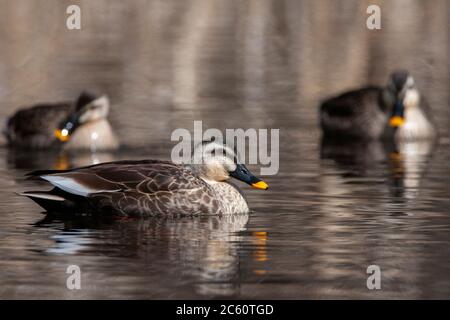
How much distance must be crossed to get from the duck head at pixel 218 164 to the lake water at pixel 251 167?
0.44 m

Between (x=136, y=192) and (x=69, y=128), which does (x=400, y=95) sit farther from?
(x=136, y=192)

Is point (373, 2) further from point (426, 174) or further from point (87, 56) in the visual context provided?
point (426, 174)

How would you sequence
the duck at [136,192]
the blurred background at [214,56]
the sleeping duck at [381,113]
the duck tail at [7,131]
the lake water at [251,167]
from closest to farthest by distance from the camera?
the lake water at [251,167] < the duck at [136,192] < the duck tail at [7,131] < the sleeping duck at [381,113] < the blurred background at [214,56]

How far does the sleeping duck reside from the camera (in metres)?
22.4

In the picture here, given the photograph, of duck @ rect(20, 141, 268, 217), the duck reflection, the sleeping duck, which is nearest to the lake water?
the duck reflection

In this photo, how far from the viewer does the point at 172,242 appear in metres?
12.7

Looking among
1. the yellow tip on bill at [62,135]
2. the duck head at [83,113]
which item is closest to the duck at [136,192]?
the yellow tip on bill at [62,135]

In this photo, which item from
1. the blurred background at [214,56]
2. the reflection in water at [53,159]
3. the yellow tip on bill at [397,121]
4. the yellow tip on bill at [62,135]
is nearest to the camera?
the reflection in water at [53,159]

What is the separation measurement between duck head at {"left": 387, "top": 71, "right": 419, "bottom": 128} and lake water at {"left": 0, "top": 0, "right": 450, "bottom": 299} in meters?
0.52

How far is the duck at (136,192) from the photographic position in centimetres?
1386

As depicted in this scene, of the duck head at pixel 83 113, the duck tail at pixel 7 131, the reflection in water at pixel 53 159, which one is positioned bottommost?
the reflection in water at pixel 53 159

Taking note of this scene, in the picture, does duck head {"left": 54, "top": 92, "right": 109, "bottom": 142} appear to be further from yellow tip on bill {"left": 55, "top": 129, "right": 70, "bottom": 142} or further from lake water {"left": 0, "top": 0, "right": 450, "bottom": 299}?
lake water {"left": 0, "top": 0, "right": 450, "bottom": 299}

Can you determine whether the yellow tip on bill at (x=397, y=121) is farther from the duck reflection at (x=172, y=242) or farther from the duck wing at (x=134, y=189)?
the duck wing at (x=134, y=189)

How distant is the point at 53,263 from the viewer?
11.7m
